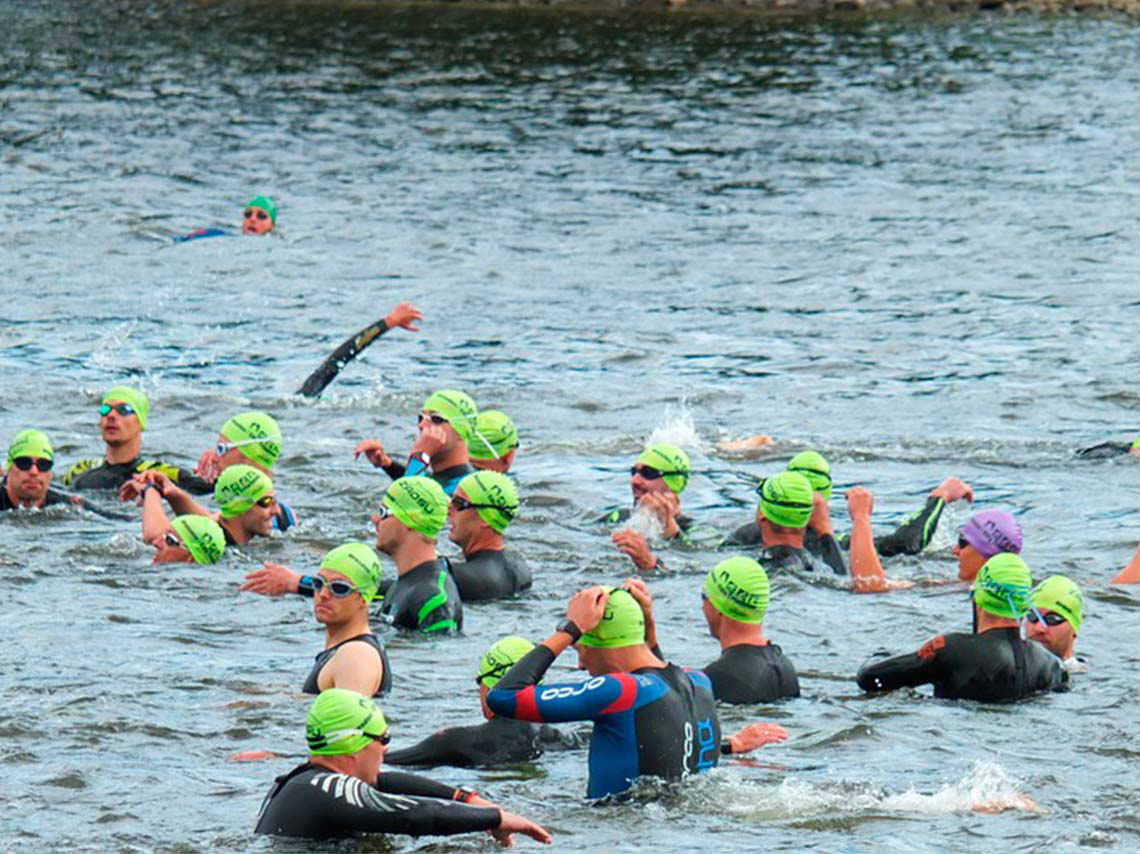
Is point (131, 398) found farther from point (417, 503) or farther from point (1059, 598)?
point (1059, 598)

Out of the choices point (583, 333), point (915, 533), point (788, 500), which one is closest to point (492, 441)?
point (788, 500)

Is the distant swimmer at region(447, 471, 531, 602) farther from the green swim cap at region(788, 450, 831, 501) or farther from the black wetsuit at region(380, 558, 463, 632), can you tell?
the green swim cap at region(788, 450, 831, 501)

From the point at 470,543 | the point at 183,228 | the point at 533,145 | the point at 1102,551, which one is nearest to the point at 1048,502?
the point at 1102,551

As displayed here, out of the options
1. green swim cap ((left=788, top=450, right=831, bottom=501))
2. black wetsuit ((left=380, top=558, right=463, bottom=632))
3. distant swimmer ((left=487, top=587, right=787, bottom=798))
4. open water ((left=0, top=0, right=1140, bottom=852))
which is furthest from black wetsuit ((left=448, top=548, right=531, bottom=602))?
distant swimmer ((left=487, top=587, right=787, bottom=798))

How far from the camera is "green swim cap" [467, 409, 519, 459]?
1941cm

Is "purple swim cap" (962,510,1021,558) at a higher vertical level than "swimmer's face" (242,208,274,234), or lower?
lower

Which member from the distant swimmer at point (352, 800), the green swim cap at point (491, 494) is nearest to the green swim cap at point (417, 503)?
the green swim cap at point (491, 494)

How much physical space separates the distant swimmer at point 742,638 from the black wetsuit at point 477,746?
55.0 inches

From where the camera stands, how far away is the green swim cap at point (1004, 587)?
1386 centimetres

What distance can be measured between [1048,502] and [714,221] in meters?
17.5

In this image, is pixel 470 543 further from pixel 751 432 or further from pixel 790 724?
pixel 751 432

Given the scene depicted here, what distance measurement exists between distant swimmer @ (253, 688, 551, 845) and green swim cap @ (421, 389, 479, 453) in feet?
27.1

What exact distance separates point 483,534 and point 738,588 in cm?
343

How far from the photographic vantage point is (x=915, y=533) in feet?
61.9
